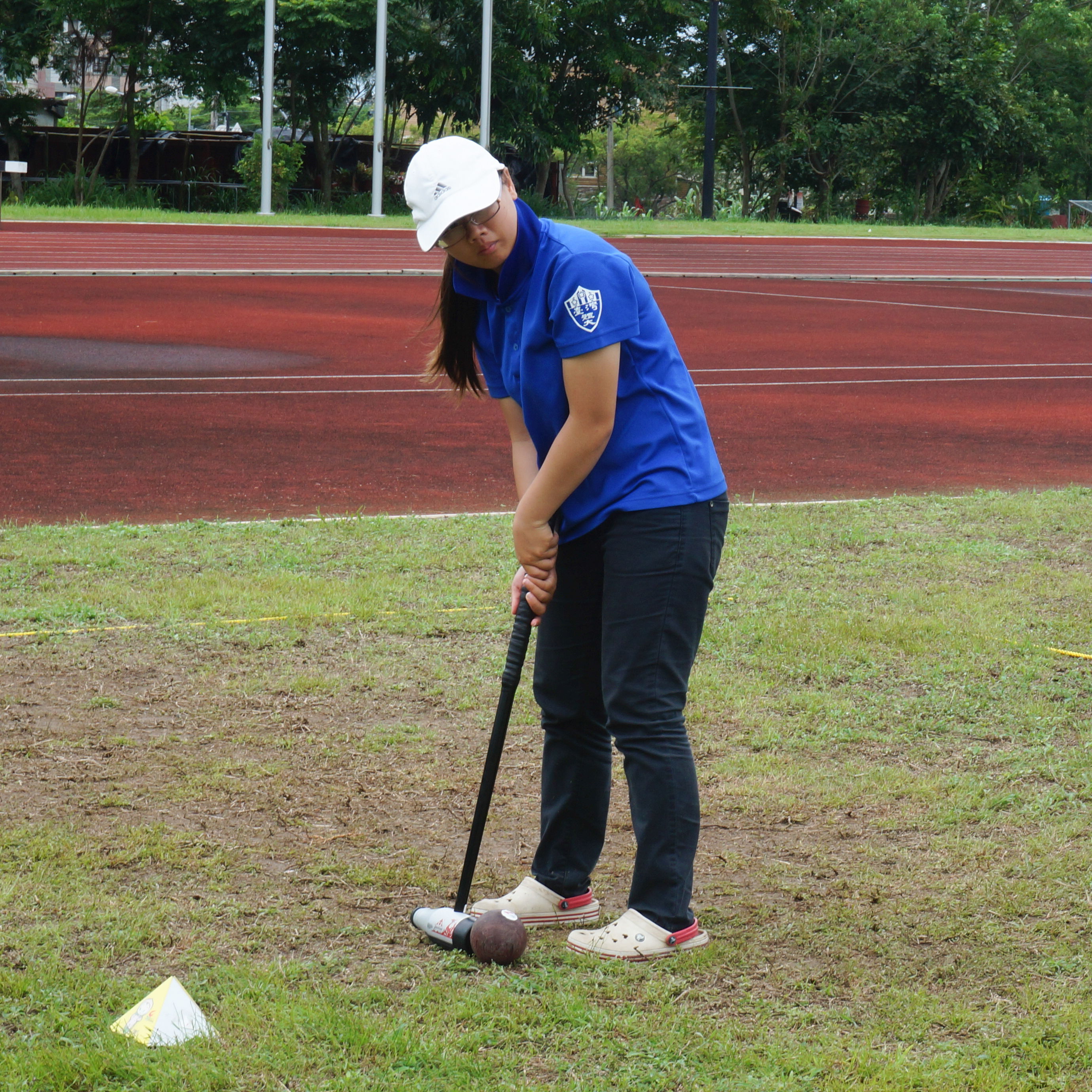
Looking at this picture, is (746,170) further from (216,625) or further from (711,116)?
(216,625)

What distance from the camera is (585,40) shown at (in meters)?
39.9

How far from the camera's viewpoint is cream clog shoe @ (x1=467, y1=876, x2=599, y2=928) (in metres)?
3.54

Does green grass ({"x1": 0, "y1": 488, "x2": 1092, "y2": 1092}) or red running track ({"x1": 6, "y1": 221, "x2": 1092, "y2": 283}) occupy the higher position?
red running track ({"x1": 6, "y1": 221, "x2": 1092, "y2": 283})

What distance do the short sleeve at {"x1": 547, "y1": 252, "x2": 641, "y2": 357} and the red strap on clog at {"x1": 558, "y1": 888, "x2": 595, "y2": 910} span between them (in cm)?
140

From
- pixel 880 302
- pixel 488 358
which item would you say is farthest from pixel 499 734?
Result: pixel 880 302

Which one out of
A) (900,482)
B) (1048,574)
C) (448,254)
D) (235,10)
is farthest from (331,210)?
(448,254)

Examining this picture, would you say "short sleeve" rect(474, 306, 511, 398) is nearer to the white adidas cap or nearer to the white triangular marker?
the white adidas cap

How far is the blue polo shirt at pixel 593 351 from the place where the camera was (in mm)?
2973

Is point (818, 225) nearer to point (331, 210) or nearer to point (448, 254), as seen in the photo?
point (331, 210)

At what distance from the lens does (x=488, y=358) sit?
3395 millimetres

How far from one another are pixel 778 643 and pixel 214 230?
23.7m

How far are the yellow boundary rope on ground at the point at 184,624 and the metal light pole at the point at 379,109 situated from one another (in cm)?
2694

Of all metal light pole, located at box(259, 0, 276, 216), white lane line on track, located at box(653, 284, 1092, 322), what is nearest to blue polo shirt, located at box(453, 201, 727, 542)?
white lane line on track, located at box(653, 284, 1092, 322)

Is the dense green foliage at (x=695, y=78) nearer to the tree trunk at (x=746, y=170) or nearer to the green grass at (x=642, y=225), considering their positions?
the tree trunk at (x=746, y=170)
